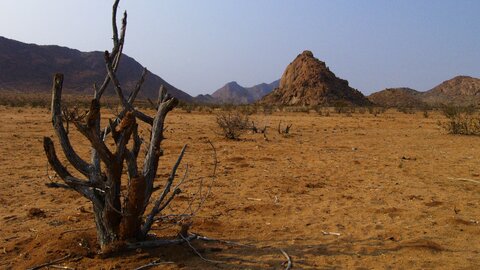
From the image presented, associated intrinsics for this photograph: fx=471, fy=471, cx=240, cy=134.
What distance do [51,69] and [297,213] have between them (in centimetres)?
8897

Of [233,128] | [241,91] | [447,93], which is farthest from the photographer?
[241,91]

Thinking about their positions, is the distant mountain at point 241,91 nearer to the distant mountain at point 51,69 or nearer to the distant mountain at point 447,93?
the distant mountain at point 51,69

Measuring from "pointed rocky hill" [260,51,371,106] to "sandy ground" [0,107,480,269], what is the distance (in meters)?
42.0

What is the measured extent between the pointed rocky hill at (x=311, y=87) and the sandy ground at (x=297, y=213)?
42.0 metres

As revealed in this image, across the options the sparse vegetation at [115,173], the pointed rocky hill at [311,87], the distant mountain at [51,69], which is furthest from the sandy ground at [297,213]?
the distant mountain at [51,69]

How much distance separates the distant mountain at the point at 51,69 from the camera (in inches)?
3054

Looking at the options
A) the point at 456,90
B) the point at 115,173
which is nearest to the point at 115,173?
the point at 115,173

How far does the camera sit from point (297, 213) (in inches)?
197

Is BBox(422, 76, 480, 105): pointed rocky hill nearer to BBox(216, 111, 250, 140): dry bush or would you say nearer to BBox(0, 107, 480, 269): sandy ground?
BBox(216, 111, 250, 140): dry bush

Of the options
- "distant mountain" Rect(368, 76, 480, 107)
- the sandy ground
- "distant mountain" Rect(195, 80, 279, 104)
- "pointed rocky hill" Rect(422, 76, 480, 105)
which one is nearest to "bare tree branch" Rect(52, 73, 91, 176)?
the sandy ground

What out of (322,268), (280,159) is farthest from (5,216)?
(280,159)

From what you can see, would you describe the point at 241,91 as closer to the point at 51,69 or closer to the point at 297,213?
the point at 51,69

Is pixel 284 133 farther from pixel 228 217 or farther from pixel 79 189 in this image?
pixel 79 189

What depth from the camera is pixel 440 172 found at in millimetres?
7312
